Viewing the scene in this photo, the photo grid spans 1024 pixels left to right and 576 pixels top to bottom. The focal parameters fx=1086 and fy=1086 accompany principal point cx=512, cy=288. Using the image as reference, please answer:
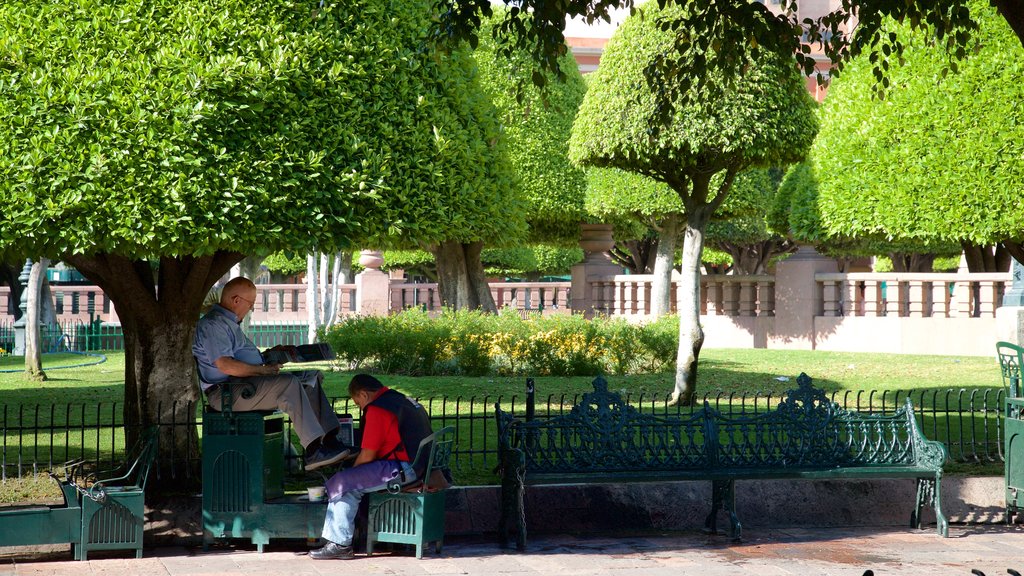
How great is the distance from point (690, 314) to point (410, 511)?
708 cm

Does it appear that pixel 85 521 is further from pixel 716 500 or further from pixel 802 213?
pixel 802 213

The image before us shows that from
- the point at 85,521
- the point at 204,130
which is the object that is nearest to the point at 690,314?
the point at 204,130

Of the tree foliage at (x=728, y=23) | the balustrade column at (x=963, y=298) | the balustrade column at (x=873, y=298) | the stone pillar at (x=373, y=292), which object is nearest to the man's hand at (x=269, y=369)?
the tree foliage at (x=728, y=23)

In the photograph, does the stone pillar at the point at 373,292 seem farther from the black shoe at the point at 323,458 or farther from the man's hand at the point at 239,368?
the man's hand at the point at 239,368

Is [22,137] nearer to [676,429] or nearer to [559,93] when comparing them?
[676,429]

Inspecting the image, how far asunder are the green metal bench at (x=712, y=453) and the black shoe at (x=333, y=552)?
1167mm

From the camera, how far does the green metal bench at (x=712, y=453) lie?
7.79 m

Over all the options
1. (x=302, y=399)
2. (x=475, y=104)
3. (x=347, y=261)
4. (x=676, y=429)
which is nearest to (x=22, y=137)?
(x=302, y=399)

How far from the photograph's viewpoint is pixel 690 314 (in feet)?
44.4

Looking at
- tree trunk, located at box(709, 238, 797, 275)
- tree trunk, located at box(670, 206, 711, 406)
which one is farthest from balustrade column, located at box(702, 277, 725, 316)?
tree trunk, located at box(709, 238, 797, 275)

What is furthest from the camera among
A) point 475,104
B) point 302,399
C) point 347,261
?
point 347,261

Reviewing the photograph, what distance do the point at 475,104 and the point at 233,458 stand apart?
3.48 m

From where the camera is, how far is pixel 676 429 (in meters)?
8.31

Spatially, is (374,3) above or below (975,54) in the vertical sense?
below
